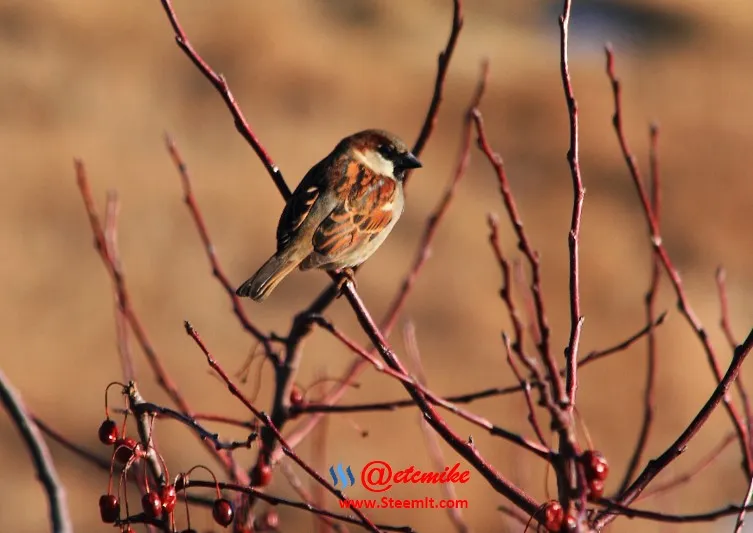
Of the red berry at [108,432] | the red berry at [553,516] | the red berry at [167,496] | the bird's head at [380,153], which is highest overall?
the bird's head at [380,153]

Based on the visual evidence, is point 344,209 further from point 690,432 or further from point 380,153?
point 690,432

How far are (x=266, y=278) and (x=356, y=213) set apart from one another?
509mm

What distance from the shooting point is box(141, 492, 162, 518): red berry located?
1.87m

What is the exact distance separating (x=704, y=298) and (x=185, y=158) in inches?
226

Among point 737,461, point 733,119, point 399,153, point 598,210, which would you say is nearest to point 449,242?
point 598,210

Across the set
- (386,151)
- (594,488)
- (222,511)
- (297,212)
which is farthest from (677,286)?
(386,151)

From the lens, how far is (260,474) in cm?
256

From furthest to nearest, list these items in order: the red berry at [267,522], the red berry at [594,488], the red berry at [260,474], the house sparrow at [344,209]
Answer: the house sparrow at [344,209] → the red berry at [267,522] → the red berry at [260,474] → the red berry at [594,488]

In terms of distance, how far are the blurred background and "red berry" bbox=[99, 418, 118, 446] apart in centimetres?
497

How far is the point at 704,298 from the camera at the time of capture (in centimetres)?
980

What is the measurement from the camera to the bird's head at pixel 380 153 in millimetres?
3822

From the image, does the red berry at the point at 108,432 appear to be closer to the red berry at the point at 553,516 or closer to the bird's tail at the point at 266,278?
A: the red berry at the point at 553,516

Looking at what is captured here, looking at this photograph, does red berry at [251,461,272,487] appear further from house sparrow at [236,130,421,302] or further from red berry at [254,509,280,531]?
house sparrow at [236,130,421,302]

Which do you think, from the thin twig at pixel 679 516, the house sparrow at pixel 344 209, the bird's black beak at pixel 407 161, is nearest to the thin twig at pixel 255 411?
the thin twig at pixel 679 516
